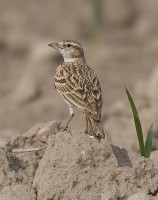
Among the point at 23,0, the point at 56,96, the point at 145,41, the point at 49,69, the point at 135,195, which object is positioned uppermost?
the point at 23,0

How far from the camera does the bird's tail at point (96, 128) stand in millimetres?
5914

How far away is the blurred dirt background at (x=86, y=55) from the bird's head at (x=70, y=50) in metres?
1.22

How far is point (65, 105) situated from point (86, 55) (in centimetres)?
351

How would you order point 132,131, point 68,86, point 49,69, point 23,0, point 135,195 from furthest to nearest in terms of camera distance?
point 23,0 → point 49,69 → point 132,131 → point 68,86 → point 135,195

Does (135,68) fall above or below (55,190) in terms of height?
above

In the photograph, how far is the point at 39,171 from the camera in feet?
19.6

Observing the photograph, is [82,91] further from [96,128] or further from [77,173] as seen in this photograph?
[77,173]

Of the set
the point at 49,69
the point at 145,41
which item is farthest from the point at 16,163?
the point at 145,41

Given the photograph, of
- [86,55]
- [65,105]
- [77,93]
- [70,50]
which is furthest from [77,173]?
[86,55]

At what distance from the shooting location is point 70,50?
24.6ft

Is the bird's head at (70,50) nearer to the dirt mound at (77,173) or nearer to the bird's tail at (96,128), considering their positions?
the bird's tail at (96,128)

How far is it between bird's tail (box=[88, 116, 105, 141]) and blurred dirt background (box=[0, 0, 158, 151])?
6.39ft

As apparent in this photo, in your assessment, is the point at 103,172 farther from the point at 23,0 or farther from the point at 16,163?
the point at 23,0

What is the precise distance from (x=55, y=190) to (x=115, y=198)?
424 millimetres
